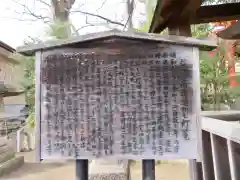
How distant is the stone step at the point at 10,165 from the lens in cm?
925

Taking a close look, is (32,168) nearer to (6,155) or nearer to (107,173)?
(6,155)

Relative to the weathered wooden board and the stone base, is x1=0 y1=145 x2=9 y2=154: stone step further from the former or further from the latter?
the weathered wooden board

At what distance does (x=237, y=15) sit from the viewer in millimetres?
3648

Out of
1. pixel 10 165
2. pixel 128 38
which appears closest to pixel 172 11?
pixel 128 38

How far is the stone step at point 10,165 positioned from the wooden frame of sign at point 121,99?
757 centimetres

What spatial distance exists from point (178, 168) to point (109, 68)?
6.53 m

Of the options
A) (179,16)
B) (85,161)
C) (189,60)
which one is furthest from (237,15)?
(85,161)

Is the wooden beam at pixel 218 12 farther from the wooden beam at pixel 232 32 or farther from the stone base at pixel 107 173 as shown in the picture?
the stone base at pixel 107 173

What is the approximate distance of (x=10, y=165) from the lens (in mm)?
9898

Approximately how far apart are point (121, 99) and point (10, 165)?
28.3ft

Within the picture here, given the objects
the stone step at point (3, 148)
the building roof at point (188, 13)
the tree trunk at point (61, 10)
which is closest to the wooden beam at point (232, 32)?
the building roof at point (188, 13)

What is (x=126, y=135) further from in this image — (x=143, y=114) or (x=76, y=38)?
(x=76, y=38)

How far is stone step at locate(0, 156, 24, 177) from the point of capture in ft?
30.3

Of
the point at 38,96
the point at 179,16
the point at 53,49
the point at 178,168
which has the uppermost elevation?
the point at 179,16
